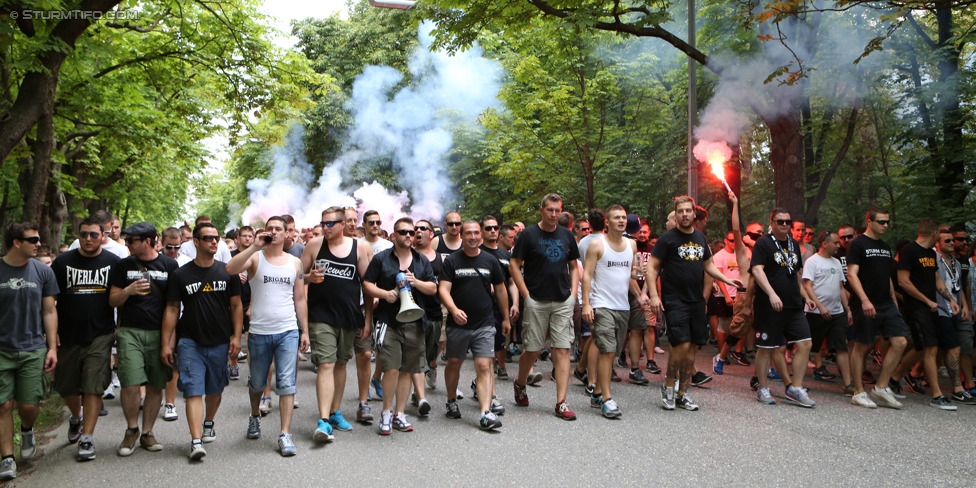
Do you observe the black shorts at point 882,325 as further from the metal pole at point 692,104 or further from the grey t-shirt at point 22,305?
the grey t-shirt at point 22,305

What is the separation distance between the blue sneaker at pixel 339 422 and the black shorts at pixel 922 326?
591 cm

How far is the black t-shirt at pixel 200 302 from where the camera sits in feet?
18.5

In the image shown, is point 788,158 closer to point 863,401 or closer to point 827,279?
point 827,279

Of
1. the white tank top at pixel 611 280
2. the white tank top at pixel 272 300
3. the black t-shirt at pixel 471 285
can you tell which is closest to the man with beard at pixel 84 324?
the white tank top at pixel 272 300

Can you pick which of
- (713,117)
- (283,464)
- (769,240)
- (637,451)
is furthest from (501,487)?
(713,117)

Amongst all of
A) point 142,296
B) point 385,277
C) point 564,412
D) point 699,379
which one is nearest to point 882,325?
point 699,379

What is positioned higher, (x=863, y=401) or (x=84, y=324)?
(x=84, y=324)

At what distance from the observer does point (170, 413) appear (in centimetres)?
688

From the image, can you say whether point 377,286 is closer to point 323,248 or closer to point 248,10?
point 323,248

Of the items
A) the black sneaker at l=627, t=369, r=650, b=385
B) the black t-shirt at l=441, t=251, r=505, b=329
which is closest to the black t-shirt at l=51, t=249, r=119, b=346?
the black t-shirt at l=441, t=251, r=505, b=329

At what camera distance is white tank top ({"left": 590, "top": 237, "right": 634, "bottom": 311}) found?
7172 millimetres

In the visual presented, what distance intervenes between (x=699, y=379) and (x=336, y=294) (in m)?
4.37

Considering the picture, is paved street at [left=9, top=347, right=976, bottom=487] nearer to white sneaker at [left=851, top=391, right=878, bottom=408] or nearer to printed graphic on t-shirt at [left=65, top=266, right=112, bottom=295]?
white sneaker at [left=851, top=391, right=878, bottom=408]

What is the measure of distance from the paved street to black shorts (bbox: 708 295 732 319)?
314cm
